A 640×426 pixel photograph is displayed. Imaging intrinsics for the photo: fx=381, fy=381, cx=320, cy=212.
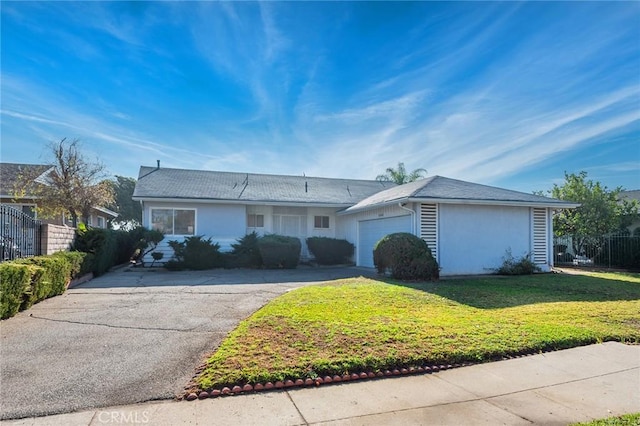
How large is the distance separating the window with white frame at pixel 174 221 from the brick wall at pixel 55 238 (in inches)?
247

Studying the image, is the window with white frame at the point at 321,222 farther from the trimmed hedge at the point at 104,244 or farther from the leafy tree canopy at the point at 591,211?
the leafy tree canopy at the point at 591,211

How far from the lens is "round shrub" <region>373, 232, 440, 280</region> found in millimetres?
12414

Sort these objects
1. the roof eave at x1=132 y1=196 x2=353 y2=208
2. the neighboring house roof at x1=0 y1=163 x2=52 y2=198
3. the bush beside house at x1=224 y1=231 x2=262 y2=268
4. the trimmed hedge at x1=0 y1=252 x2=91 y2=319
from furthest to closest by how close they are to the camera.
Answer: the neighboring house roof at x1=0 y1=163 x2=52 y2=198 → the roof eave at x1=132 y1=196 x2=353 y2=208 → the bush beside house at x1=224 y1=231 x2=262 y2=268 → the trimmed hedge at x1=0 y1=252 x2=91 y2=319

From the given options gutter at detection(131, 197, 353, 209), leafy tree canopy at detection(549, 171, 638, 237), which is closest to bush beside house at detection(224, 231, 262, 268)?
gutter at detection(131, 197, 353, 209)

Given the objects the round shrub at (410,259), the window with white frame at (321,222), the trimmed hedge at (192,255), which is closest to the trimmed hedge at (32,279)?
the trimmed hedge at (192,255)

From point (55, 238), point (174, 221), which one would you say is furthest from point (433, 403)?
point (174, 221)

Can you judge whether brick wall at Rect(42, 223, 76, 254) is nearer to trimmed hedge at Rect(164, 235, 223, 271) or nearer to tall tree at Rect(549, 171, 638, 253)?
trimmed hedge at Rect(164, 235, 223, 271)

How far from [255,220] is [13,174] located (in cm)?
1418

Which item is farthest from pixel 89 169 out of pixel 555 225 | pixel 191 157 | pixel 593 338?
pixel 555 225

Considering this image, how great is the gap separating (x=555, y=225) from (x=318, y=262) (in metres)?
14.7

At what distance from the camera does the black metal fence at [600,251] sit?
61.9ft

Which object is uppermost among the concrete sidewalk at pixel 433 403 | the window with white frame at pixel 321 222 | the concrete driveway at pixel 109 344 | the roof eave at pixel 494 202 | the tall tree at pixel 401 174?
the tall tree at pixel 401 174

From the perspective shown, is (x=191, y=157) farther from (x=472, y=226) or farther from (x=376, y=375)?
(x=376, y=375)

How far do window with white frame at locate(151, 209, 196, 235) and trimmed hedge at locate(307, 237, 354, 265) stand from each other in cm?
599
